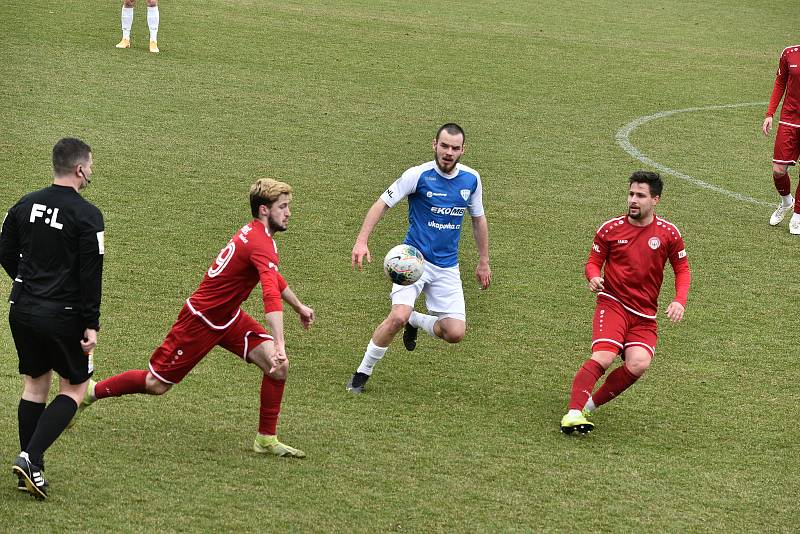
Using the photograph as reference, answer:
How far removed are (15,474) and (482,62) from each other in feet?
54.5

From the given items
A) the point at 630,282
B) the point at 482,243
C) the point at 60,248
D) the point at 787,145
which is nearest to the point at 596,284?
the point at 630,282

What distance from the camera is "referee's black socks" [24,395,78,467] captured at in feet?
22.9

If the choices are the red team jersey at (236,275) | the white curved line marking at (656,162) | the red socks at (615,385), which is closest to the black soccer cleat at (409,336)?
the red socks at (615,385)

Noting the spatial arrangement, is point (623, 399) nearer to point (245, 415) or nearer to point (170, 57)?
point (245, 415)

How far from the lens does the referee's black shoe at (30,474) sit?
692 centimetres

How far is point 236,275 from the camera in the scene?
25.4ft

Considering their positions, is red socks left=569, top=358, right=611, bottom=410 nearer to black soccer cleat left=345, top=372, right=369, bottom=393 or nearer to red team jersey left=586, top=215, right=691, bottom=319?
red team jersey left=586, top=215, right=691, bottom=319

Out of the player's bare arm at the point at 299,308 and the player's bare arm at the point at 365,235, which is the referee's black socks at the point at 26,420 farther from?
the player's bare arm at the point at 365,235

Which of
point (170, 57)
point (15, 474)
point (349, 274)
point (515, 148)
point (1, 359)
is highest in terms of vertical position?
point (170, 57)

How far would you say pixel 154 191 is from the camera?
1421 centimetres

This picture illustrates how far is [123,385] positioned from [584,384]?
336 cm

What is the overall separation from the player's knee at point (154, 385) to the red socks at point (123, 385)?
0.12 feet

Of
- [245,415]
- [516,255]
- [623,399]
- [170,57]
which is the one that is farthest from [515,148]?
[245,415]

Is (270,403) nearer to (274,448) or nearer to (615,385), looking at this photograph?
(274,448)
